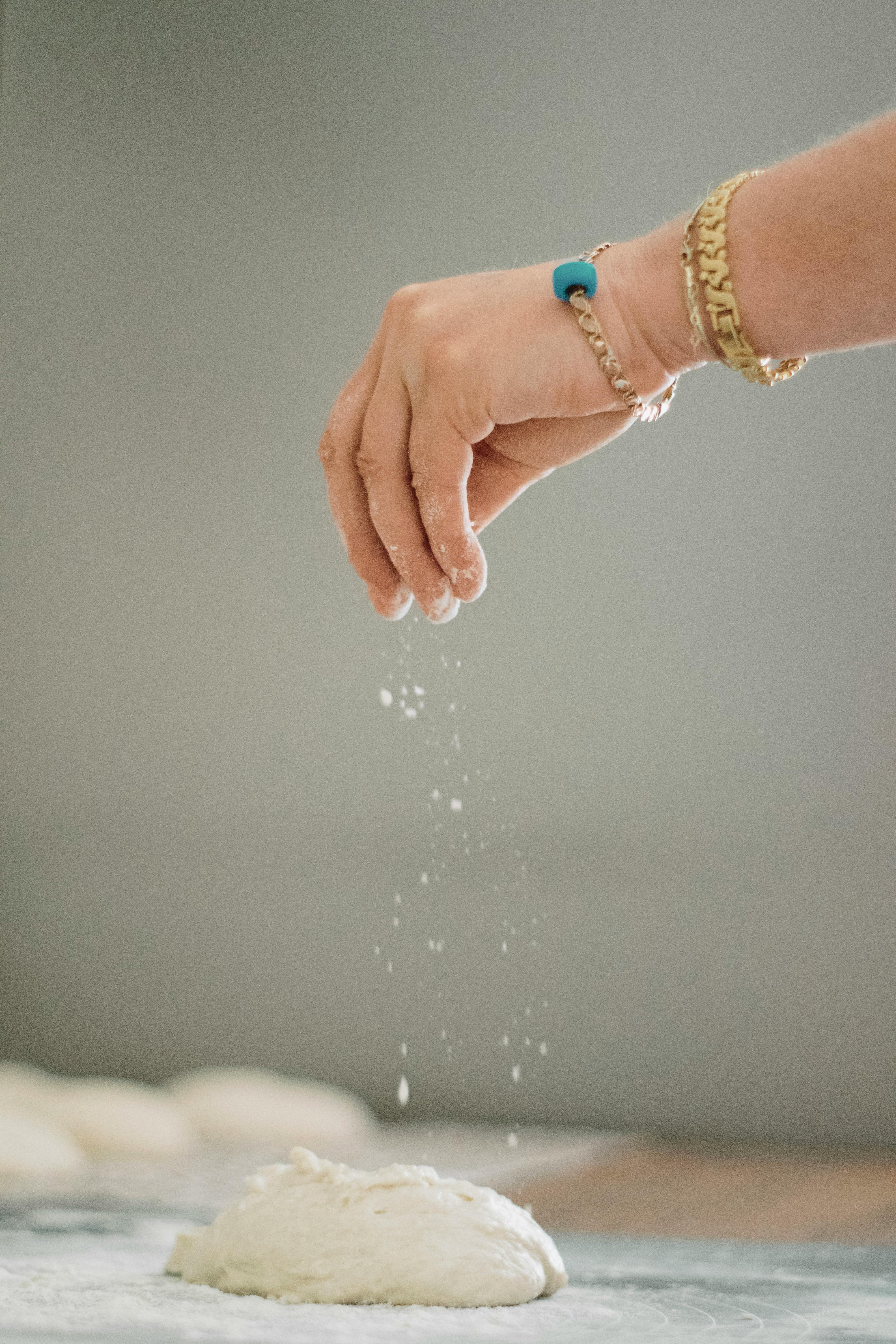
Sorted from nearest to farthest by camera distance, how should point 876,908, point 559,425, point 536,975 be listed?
point 559,425, point 876,908, point 536,975

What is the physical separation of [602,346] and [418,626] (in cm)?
235

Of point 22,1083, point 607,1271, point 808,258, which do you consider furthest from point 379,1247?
point 22,1083

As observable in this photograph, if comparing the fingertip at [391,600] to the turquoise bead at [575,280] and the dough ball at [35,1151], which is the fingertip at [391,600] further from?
the dough ball at [35,1151]

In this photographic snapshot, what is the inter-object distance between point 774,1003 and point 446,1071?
810mm

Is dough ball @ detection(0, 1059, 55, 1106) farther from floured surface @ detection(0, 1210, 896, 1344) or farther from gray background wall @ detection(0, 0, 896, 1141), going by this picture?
floured surface @ detection(0, 1210, 896, 1344)

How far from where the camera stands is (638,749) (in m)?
2.92

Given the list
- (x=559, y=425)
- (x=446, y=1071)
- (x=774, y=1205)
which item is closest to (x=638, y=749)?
(x=446, y=1071)

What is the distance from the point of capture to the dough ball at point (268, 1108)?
2590mm

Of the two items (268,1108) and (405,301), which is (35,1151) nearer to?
(268,1108)

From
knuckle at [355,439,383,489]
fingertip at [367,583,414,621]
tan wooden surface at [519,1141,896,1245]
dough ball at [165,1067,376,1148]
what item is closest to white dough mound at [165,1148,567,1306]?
tan wooden surface at [519,1141,896,1245]

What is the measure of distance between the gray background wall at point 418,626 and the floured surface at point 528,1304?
126 centimetres

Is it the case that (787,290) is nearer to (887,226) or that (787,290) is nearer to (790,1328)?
(887,226)

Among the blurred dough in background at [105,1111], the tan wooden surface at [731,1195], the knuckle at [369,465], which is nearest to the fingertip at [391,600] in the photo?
the knuckle at [369,465]

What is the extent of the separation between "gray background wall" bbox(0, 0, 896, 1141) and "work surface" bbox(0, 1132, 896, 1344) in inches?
23.1
